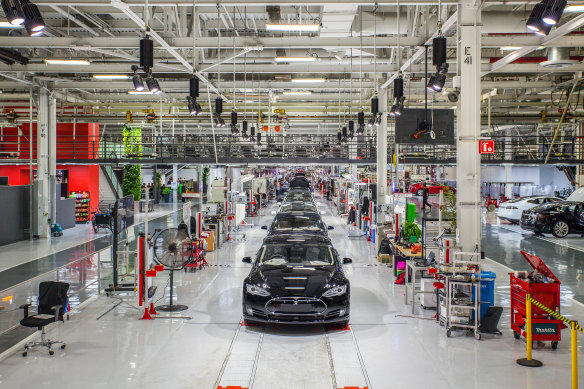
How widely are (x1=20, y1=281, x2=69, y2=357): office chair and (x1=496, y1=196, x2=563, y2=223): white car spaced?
19.5 metres

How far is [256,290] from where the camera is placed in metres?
7.19

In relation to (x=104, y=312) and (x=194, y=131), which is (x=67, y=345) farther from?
(x=194, y=131)

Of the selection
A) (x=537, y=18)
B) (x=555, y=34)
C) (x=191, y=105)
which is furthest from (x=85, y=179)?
(x=537, y=18)

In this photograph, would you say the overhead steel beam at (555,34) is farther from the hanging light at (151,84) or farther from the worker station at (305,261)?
the hanging light at (151,84)

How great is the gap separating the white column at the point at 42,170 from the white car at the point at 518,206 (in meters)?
18.9

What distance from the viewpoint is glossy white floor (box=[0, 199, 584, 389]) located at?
545cm

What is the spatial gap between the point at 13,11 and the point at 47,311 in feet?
12.8

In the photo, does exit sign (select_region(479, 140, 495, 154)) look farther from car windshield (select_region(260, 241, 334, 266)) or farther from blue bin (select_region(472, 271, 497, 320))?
car windshield (select_region(260, 241, 334, 266))

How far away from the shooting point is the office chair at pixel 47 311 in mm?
6266

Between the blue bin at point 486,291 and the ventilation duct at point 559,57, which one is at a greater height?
the ventilation duct at point 559,57

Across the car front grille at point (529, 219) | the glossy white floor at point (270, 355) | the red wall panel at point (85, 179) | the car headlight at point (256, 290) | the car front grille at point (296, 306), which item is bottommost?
the glossy white floor at point (270, 355)

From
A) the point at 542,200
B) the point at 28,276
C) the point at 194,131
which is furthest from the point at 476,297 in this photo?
the point at 194,131

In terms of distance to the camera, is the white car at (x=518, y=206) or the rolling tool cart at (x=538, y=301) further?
the white car at (x=518, y=206)

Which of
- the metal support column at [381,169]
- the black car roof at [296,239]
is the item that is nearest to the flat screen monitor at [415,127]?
the black car roof at [296,239]
